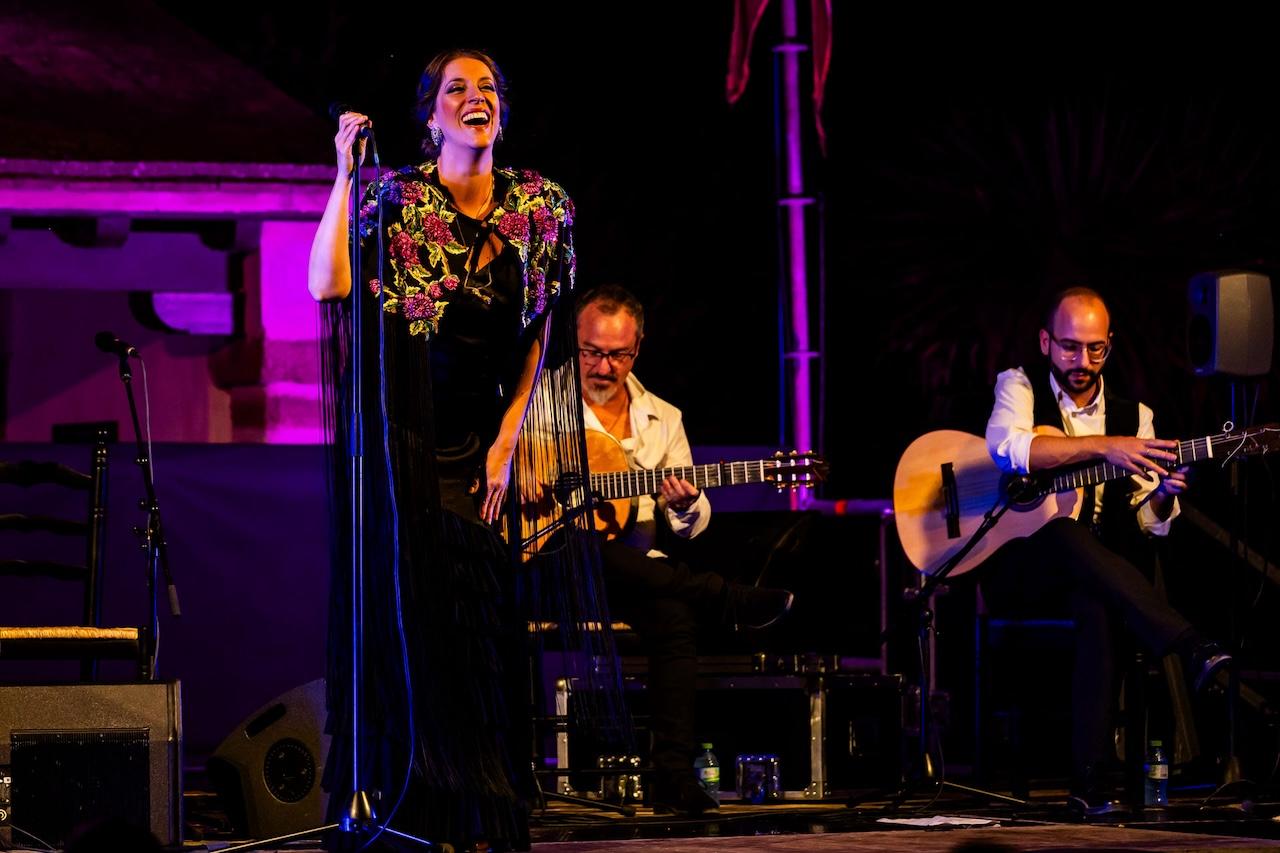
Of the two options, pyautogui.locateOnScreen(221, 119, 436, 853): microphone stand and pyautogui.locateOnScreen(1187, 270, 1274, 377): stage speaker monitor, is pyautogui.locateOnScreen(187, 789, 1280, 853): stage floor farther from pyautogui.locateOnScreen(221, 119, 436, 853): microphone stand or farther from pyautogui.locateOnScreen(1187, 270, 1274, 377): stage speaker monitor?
pyautogui.locateOnScreen(1187, 270, 1274, 377): stage speaker monitor

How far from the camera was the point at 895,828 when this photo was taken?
18.5 ft

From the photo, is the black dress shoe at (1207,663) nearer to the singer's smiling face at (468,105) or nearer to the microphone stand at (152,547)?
the singer's smiling face at (468,105)

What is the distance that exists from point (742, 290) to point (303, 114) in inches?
453

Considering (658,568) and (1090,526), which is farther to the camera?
(1090,526)

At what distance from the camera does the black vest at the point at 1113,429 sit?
22.3 ft

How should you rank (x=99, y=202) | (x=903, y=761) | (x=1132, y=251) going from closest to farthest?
(x=903, y=761)
(x=99, y=202)
(x=1132, y=251)

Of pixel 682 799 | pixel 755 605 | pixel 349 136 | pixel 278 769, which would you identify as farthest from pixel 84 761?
pixel 755 605

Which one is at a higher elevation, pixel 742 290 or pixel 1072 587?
pixel 742 290

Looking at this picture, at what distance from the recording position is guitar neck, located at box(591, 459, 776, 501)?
21.9 ft

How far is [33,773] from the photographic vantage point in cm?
508

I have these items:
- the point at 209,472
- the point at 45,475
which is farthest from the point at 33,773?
the point at 209,472

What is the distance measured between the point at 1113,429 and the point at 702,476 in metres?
1.48

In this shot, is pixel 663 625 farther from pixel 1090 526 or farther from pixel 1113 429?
pixel 1113 429

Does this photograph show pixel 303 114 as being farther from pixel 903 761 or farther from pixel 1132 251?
pixel 1132 251
